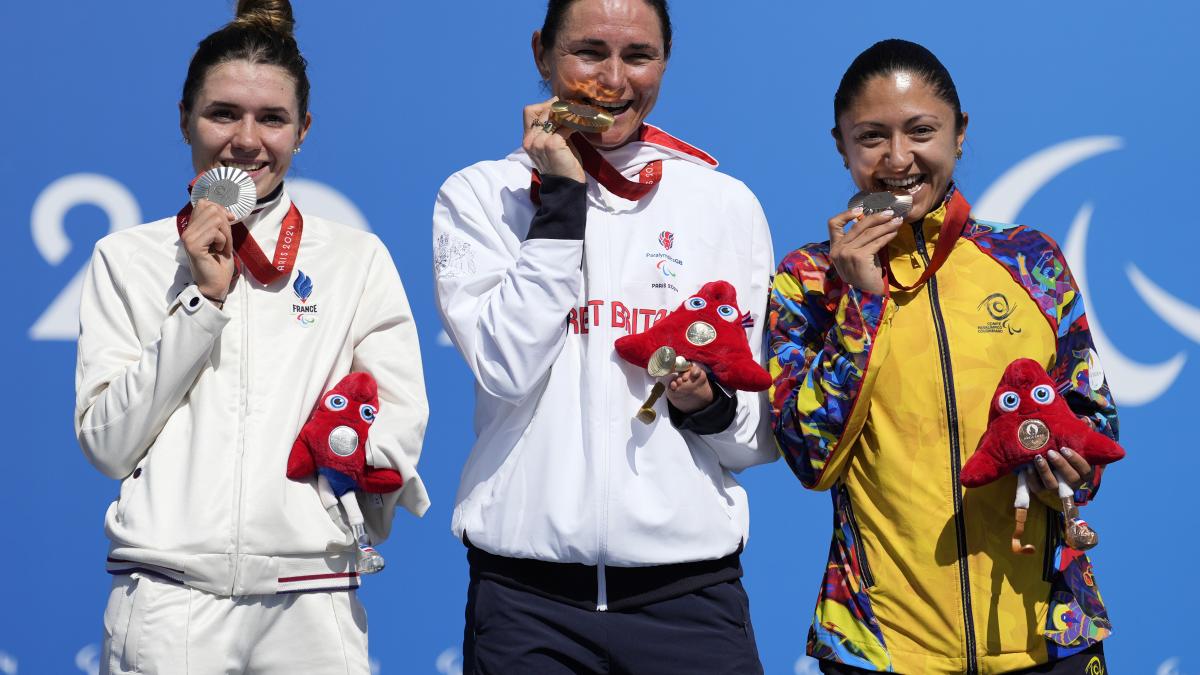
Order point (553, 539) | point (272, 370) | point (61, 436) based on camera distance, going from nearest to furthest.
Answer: point (553, 539)
point (272, 370)
point (61, 436)

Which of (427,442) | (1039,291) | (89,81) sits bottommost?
(427,442)

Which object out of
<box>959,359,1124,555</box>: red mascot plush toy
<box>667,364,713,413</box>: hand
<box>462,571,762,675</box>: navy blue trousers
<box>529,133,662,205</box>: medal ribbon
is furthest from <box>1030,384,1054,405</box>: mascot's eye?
<box>529,133,662,205</box>: medal ribbon

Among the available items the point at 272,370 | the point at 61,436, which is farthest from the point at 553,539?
the point at 61,436

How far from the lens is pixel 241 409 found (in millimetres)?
2258

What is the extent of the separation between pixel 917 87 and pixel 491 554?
3.29 ft

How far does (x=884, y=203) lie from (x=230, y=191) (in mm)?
1035

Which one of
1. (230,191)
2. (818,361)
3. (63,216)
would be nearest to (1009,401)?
(818,361)

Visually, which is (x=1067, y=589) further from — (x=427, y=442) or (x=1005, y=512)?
(x=427, y=442)

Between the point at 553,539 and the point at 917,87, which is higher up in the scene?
the point at 917,87

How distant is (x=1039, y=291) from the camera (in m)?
2.27

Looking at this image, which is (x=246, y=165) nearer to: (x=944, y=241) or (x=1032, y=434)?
(x=944, y=241)

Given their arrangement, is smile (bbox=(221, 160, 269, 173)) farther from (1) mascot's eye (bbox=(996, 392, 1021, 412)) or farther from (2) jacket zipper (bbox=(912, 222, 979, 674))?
(1) mascot's eye (bbox=(996, 392, 1021, 412))

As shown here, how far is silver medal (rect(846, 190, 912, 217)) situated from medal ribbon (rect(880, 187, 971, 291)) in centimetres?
7

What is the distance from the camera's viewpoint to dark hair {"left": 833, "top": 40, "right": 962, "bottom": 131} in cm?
235
